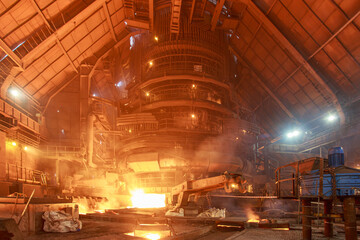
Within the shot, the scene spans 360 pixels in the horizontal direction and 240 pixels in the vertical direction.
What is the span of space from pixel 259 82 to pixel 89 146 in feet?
50.8

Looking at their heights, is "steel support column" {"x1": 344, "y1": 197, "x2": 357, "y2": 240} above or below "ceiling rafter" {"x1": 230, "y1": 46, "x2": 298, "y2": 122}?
below

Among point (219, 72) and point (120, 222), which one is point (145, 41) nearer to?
point (219, 72)

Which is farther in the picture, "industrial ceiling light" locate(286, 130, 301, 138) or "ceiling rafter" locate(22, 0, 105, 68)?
"industrial ceiling light" locate(286, 130, 301, 138)

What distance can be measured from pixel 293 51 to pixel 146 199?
567 inches

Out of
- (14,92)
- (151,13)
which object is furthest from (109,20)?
(14,92)

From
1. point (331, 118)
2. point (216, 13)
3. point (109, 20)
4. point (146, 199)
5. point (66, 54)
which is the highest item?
point (216, 13)

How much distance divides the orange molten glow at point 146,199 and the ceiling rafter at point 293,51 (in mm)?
13111

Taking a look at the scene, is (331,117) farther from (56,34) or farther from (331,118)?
(56,34)

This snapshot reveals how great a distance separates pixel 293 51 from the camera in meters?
19.3

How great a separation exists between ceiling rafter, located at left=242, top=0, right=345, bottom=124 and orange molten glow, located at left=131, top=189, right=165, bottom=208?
43.0 feet

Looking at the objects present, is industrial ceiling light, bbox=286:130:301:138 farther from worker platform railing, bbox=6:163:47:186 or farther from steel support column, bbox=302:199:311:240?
worker platform railing, bbox=6:163:47:186

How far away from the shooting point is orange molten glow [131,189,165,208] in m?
19.0

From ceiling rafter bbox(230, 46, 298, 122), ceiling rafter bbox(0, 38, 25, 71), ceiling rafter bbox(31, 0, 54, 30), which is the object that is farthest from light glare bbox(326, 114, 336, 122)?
ceiling rafter bbox(0, 38, 25, 71)

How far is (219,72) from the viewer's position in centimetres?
2341
